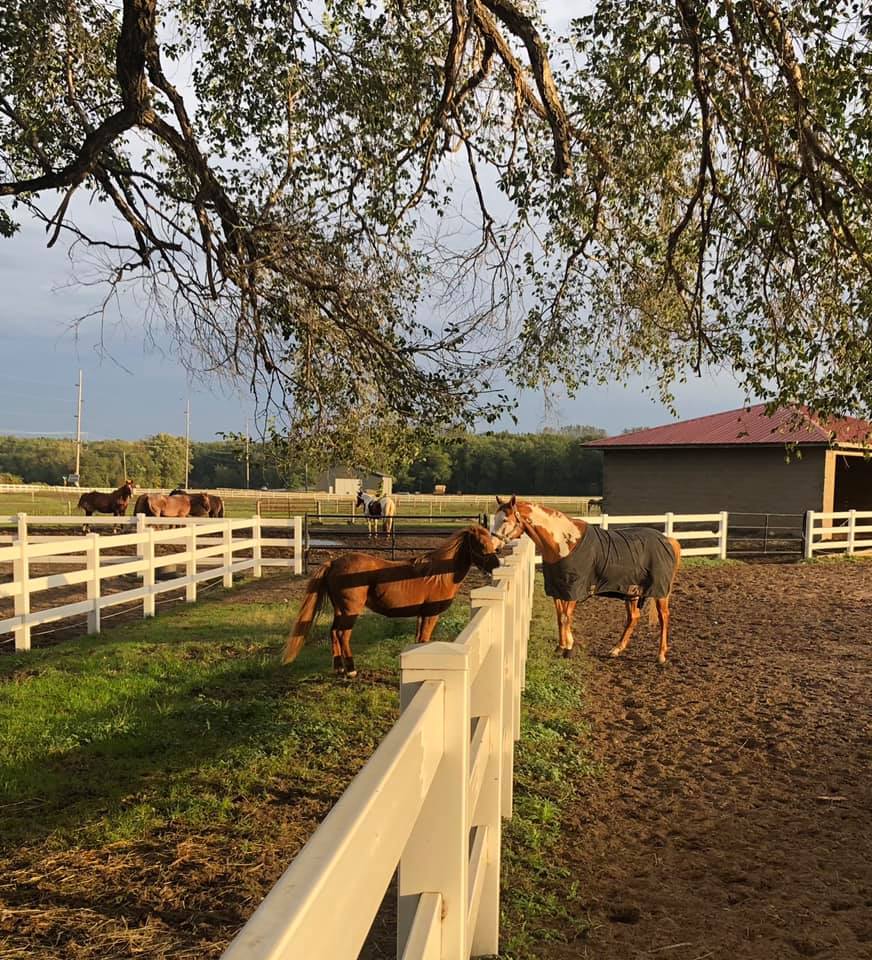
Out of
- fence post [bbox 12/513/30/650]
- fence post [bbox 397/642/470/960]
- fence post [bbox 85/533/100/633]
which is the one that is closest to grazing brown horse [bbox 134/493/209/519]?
fence post [bbox 85/533/100/633]

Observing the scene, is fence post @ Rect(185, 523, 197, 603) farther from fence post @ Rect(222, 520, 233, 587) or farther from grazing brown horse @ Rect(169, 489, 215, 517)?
grazing brown horse @ Rect(169, 489, 215, 517)

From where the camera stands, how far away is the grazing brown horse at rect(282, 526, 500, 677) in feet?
21.3

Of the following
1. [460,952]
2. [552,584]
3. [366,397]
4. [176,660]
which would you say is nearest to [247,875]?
[460,952]

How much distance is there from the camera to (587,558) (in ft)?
25.1

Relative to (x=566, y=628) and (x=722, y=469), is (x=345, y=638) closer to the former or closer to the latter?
(x=566, y=628)

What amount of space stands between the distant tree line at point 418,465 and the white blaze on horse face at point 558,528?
33.7m

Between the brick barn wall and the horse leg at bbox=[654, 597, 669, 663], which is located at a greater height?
the brick barn wall

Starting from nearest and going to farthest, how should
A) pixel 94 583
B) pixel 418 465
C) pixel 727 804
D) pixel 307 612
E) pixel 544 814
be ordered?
pixel 544 814
pixel 727 804
pixel 307 612
pixel 94 583
pixel 418 465

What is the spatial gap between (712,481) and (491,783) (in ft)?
70.9

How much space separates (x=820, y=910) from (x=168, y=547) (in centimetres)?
1851

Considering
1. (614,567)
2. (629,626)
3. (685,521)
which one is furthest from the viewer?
(685,521)

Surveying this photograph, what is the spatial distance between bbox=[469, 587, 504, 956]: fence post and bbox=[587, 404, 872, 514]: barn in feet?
→ 63.5

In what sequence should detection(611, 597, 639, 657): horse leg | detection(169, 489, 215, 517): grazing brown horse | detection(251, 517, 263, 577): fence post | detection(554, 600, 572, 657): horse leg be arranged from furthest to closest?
detection(169, 489, 215, 517): grazing brown horse → detection(251, 517, 263, 577): fence post → detection(611, 597, 639, 657): horse leg → detection(554, 600, 572, 657): horse leg

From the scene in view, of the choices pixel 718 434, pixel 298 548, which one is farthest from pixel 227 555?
pixel 718 434
